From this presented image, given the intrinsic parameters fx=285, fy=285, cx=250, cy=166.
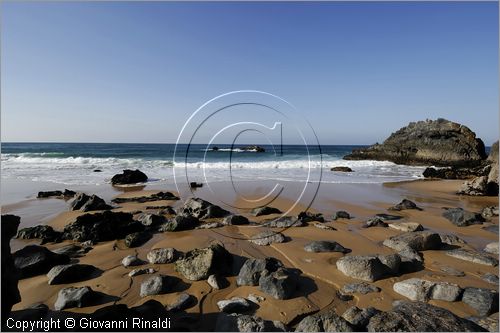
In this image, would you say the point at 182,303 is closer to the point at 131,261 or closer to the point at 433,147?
the point at 131,261

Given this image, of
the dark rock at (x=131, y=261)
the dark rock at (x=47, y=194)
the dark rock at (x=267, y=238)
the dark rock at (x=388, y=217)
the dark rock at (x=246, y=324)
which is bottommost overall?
the dark rock at (x=246, y=324)

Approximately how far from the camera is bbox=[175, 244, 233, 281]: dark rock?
529cm

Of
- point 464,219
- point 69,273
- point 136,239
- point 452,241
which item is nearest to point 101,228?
point 136,239

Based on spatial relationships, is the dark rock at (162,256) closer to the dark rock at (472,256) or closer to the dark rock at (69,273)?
the dark rock at (69,273)

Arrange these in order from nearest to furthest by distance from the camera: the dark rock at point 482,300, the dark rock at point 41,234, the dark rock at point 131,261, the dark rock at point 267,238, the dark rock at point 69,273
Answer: the dark rock at point 482,300 → the dark rock at point 69,273 → the dark rock at point 131,261 → the dark rock at point 267,238 → the dark rock at point 41,234

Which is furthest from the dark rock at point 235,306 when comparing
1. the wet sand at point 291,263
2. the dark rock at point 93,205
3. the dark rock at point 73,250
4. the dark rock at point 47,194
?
the dark rock at point 47,194

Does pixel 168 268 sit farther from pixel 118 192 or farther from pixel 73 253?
pixel 118 192

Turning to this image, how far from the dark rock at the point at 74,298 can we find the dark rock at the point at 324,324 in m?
3.27

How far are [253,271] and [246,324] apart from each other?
1318mm

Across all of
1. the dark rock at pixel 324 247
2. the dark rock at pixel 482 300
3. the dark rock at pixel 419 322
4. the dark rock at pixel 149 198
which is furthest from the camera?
the dark rock at pixel 149 198

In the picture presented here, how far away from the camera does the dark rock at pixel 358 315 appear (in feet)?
12.7

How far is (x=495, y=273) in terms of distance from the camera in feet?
18.4

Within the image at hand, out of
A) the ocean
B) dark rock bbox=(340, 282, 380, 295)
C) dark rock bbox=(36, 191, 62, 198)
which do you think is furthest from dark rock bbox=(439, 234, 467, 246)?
dark rock bbox=(36, 191, 62, 198)

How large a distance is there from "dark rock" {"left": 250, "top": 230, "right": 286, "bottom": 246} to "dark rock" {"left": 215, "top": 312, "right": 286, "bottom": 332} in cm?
323
